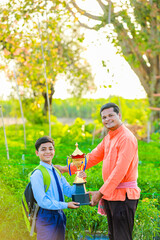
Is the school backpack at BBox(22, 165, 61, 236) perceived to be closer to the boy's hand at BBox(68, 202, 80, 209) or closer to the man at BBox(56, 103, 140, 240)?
the boy's hand at BBox(68, 202, 80, 209)

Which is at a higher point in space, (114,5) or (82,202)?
(114,5)

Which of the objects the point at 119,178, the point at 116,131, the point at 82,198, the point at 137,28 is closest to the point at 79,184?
the point at 82,198

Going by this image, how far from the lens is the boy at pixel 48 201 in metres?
2.54

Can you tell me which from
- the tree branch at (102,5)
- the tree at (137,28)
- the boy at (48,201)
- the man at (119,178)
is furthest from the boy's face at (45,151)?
the tree branch at (102,5)

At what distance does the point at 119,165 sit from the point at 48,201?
0.56 m

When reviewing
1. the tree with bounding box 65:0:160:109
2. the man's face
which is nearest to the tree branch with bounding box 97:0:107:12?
the tree with bounding box 65:0:160:109

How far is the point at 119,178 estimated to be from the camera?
2682 millimetres

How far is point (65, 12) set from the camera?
21.5ft

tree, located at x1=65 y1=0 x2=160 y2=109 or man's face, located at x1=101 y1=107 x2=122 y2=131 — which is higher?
tree, located at x1=65 y1=0 x2=160 y2=109

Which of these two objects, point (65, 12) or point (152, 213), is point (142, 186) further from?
point (65, 12)

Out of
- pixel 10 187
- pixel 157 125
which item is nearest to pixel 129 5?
pixel 157 125

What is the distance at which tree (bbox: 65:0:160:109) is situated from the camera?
24.5 feet

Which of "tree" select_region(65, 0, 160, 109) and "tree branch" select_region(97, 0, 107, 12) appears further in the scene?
"tree branch" select_region(97, 0, 107, 12)

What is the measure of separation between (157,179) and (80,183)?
183 cm
